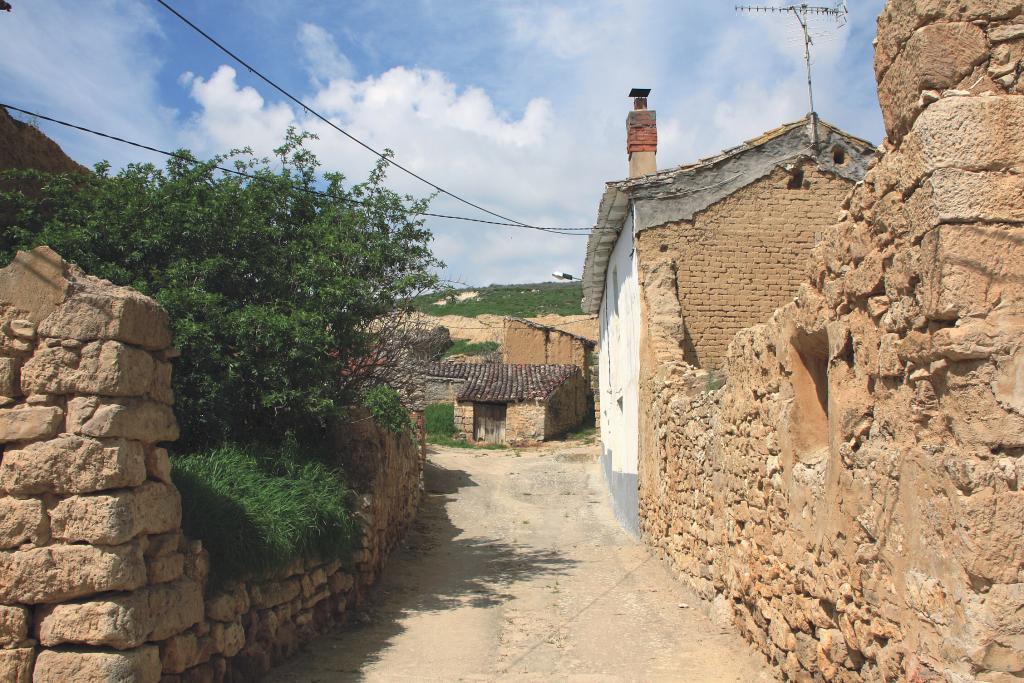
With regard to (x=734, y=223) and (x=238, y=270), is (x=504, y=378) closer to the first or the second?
(x=734, y=223)

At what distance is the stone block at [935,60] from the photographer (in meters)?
3.49

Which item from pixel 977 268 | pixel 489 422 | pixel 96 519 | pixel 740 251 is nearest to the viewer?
pixel 977 268

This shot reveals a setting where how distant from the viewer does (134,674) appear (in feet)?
15.9

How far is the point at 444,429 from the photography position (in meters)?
25.9

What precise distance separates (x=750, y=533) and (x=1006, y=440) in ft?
11.8

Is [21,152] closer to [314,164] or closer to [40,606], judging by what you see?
[314,164]

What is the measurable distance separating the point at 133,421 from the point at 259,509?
5.56 ft

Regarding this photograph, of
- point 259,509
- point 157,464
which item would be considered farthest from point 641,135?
point 157,464

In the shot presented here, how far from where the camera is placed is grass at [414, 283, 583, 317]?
57.2 m

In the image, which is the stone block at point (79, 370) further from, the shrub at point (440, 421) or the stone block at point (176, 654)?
the shrub at point (440, 421)

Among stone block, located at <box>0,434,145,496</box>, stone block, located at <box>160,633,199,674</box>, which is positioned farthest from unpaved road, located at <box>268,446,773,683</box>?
stone block, located at <box>0,434,145,496</box>

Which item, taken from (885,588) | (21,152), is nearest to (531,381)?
(21,152)

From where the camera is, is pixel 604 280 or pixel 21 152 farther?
pixel 604 280

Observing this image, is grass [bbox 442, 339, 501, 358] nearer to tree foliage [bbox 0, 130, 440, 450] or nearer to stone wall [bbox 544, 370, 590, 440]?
stone wall [bbox 544, 370, 590, 440]
